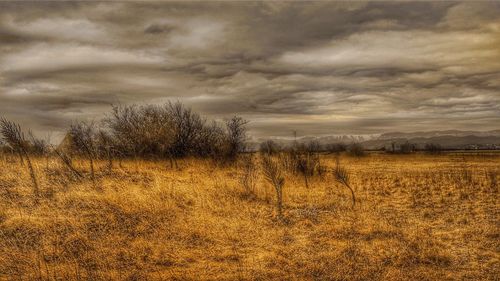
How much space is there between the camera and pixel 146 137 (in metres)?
26.4

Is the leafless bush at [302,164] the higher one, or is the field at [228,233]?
the leafless bush at [302,164]

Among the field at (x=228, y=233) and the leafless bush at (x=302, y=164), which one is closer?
the field at (x=228, y=233)

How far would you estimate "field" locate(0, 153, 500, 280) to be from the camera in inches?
278

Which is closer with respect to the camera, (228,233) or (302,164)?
(228,233)

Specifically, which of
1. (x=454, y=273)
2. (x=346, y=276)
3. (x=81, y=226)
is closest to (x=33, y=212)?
(x=81, y=226)

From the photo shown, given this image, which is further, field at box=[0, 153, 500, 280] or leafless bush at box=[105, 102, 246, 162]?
leafless bush at box=[105, 102, 246, 162]

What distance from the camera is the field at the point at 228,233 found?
7062mm

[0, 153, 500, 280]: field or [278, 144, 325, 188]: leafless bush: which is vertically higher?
[278, 144, 325, 188]: leafless bush

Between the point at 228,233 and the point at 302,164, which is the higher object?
the point at 302,164

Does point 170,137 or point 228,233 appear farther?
A: point 170,137

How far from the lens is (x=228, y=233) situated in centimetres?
955

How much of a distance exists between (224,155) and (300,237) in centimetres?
1789

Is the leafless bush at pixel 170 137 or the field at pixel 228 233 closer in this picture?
the field at pixel 228 233

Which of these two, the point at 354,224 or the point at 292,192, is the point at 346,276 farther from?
the point at 292,192
